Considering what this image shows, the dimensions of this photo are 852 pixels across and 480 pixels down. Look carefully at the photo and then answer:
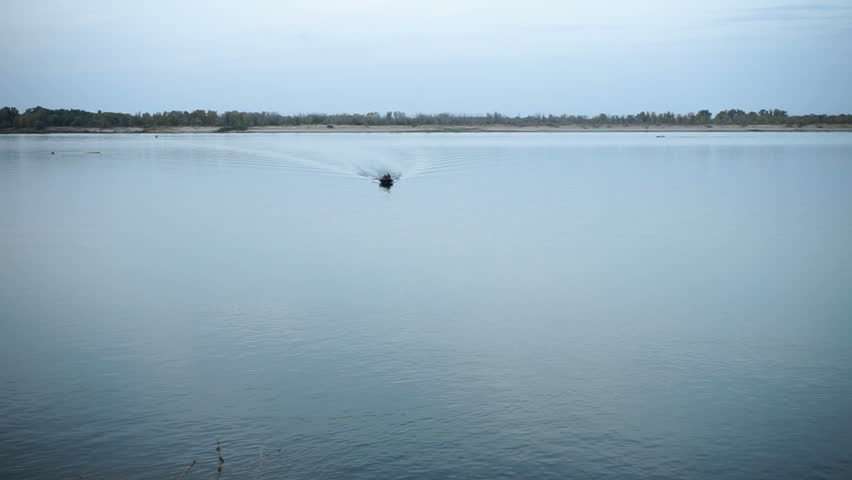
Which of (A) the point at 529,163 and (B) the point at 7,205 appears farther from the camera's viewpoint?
(A) the point at 529,163

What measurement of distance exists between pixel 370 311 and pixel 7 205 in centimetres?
2400

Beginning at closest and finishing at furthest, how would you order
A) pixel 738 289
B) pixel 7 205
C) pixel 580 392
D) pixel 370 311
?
pixel 580 392
pixel 370 311
pixel 738 289
pixel 7 205

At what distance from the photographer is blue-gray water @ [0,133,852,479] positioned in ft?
26.2

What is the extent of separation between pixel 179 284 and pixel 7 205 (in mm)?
19465

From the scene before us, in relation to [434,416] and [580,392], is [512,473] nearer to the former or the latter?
[434,416]

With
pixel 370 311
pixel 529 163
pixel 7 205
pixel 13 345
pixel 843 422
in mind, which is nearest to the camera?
pixel 843 422

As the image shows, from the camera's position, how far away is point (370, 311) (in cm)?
1339

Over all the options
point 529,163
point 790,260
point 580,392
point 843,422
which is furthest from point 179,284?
point 529,163

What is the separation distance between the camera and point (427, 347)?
11.4 m

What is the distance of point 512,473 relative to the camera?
24.7 ft

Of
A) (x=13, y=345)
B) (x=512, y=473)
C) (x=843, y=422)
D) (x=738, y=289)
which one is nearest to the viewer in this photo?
(x=512, y=473)

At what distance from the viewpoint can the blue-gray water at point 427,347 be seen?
797cm

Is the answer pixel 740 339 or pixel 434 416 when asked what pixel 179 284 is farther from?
pixel 740 339

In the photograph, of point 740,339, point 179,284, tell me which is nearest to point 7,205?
point 179,284
